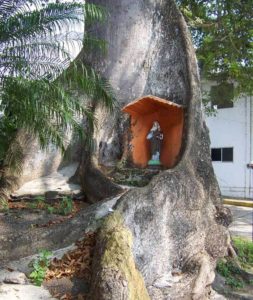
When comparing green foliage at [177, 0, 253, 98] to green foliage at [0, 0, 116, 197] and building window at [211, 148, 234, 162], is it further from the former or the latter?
green foliage at [0, 0, 116, 197]

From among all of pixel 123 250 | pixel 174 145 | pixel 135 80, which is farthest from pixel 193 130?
pixel 123 250

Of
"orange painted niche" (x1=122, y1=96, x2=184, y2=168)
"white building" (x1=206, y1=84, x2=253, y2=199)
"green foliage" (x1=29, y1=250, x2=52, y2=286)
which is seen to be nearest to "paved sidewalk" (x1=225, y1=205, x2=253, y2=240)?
"white building" (x1=206, y1=84, x2=253, y2=199)

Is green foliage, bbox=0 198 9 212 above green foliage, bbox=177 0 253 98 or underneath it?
underneath

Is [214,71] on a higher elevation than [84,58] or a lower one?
higher

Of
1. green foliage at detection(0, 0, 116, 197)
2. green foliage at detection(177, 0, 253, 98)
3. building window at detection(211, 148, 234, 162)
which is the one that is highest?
green foliage at detection(177, 0, 253, 98)

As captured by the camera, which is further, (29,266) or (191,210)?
(191,210)

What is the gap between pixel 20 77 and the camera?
645cm

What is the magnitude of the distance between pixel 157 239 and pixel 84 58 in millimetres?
4655

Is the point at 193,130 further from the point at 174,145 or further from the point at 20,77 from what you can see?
the point at 20,77

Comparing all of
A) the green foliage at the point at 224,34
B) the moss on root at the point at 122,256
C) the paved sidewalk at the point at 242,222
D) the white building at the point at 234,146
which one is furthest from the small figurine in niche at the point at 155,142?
the white building at the point at 234,146

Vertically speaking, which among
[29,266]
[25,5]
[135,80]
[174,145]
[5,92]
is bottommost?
[29,266]

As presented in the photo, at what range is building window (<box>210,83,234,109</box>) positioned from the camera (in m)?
19.8

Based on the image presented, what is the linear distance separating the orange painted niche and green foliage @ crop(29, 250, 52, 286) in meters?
3.71

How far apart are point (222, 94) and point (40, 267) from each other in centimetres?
1654
